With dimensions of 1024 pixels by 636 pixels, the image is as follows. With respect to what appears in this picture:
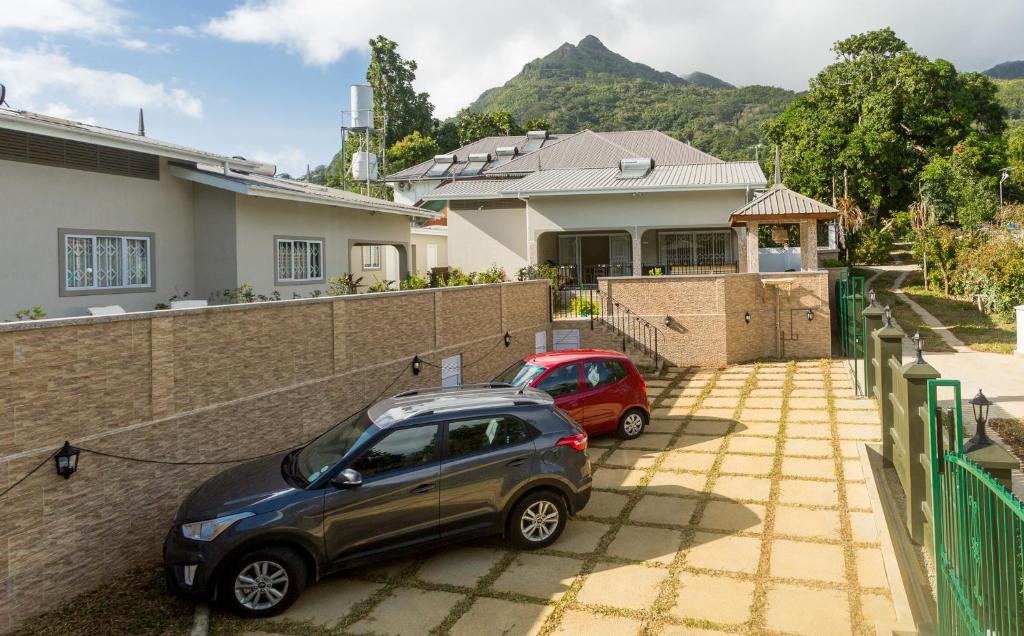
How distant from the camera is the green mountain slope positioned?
81.1 meters

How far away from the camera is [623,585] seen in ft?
19.7

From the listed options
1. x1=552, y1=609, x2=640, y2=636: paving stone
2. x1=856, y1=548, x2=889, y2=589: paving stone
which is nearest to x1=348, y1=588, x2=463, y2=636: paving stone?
x1=552, y1=609, x2=640, y2=636: paving stone

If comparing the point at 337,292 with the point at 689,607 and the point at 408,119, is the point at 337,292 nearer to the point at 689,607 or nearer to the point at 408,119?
the point at 689,607

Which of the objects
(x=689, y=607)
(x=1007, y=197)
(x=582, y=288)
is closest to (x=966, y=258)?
(x=582, y=288)

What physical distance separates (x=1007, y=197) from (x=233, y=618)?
2017 inches

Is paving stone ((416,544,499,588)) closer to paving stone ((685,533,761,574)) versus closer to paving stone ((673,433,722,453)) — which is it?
paving stone ((685,533,761,574))

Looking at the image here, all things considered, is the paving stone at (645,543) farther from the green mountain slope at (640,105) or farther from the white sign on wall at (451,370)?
the green mountain slope at (640,105)

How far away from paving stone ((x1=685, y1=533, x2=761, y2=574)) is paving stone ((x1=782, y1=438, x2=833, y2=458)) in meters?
3.57

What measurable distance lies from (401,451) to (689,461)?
16.5ft

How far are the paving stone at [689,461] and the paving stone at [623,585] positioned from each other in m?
3.32

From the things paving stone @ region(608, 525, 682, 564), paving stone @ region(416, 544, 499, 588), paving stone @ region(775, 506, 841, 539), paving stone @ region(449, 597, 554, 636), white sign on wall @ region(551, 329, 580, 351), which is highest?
white sign on wall @ region(551, 329, 580, 351)

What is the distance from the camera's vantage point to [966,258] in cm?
2633

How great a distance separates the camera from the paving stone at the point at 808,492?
314 inches

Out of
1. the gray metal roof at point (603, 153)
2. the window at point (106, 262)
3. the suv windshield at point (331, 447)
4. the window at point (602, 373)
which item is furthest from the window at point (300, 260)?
the gray metal roof at point (603, 153)
